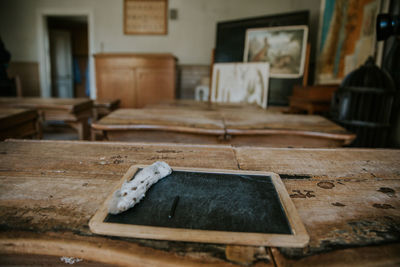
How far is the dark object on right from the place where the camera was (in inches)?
81.8

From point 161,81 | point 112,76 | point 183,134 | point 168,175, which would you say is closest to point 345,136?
point 183,134

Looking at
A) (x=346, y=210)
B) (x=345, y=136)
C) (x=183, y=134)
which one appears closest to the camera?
(x=346, y=210)

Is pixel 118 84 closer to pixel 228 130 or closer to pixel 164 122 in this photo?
pixel 164 122

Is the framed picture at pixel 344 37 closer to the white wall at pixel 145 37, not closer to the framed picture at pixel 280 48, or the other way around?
the framed picture at pixel 280 48

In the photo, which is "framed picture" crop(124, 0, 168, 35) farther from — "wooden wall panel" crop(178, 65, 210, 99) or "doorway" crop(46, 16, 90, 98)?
"doorway" crop(46, 16, 90, 98)

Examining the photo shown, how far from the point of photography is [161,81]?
5.26m

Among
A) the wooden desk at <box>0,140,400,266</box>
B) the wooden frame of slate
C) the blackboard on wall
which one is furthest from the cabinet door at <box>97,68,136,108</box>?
the wooden frame of slate

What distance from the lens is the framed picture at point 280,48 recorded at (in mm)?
4414

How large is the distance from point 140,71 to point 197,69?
4.83 ft

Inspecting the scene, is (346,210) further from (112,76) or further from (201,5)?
(201,5)

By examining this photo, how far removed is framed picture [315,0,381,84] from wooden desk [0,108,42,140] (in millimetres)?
3291

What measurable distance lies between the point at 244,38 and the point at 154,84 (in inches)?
79.0

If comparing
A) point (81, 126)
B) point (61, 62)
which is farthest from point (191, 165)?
point (61, 62)

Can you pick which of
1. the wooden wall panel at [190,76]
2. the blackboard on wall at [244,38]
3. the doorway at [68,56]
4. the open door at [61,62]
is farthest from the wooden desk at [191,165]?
the open door at [61,62]
